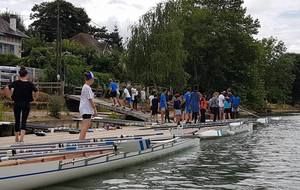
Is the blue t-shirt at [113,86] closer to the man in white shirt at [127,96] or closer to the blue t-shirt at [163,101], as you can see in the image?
the man in white shirt at [127,96]

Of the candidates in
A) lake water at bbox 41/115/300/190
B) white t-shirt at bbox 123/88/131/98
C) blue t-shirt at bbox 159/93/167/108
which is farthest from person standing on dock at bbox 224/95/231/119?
lake water at bbox 41/115/300/190

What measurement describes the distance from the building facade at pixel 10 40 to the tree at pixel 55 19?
65.3ft

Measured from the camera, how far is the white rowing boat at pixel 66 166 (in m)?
9.74

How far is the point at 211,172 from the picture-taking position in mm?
13625

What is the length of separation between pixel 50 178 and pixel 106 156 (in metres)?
2.46

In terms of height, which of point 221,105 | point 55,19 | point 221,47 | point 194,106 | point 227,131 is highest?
point 55,19

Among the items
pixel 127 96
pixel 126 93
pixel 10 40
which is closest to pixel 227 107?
pixel 126 93

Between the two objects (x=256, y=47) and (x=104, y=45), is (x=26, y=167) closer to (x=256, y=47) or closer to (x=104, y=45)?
(x=256, y=47)

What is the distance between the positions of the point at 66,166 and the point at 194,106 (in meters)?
14.4

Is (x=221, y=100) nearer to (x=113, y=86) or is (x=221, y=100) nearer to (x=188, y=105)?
(x=188, y=105)

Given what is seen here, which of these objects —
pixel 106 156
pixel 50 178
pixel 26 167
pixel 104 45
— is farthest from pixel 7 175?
pixel 104 45

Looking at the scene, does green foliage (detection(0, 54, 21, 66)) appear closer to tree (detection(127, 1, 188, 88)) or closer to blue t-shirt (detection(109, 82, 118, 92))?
tree (detection(127, 1, 188, 88))

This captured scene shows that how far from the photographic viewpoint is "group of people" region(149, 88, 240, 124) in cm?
2514

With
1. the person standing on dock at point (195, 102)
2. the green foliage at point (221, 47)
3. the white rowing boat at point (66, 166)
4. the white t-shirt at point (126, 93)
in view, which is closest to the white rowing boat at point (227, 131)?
the person standing on dock at point (195, 102)
